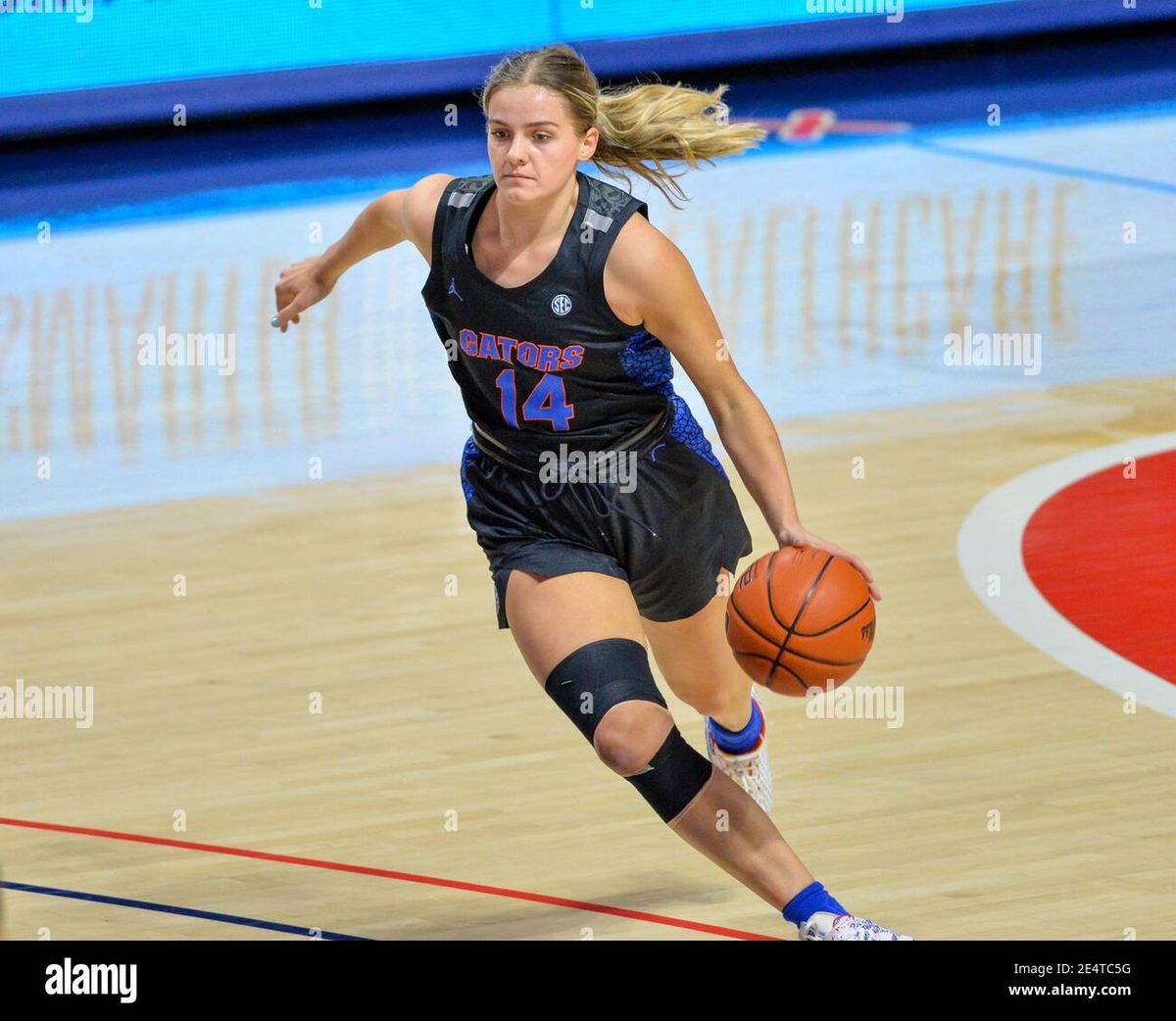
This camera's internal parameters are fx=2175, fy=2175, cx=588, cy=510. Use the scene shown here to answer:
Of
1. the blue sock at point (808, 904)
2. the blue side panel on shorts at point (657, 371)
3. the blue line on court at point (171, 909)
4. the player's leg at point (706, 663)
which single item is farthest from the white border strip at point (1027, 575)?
the blue line on court at point (171, 909)

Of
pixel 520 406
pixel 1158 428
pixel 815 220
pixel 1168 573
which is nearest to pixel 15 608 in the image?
pixel 520 406

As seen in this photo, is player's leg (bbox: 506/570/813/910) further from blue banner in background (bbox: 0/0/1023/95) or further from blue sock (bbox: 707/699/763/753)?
blue banner in background (bbox: 0/0/1023/95)

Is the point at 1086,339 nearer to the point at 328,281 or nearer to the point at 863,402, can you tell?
the point at 863,402

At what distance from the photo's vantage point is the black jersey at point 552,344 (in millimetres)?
4691

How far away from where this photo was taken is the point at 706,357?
15.2 ft

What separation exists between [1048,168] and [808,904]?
11065mm

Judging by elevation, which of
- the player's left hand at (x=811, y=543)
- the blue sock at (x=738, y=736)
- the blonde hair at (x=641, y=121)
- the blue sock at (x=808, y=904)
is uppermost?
the blonde hair at (x=641, y=121)

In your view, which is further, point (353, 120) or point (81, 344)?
point (353, 120)

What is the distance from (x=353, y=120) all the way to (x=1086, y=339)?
7989 millimetres

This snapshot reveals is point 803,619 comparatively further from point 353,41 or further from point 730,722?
point 353,41

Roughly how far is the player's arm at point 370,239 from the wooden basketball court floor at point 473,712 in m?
1.44

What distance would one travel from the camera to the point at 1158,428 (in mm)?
9062

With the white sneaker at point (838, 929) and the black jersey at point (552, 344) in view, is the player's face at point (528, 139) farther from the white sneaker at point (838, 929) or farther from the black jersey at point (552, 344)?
the white sneaker at point (838, 929)
